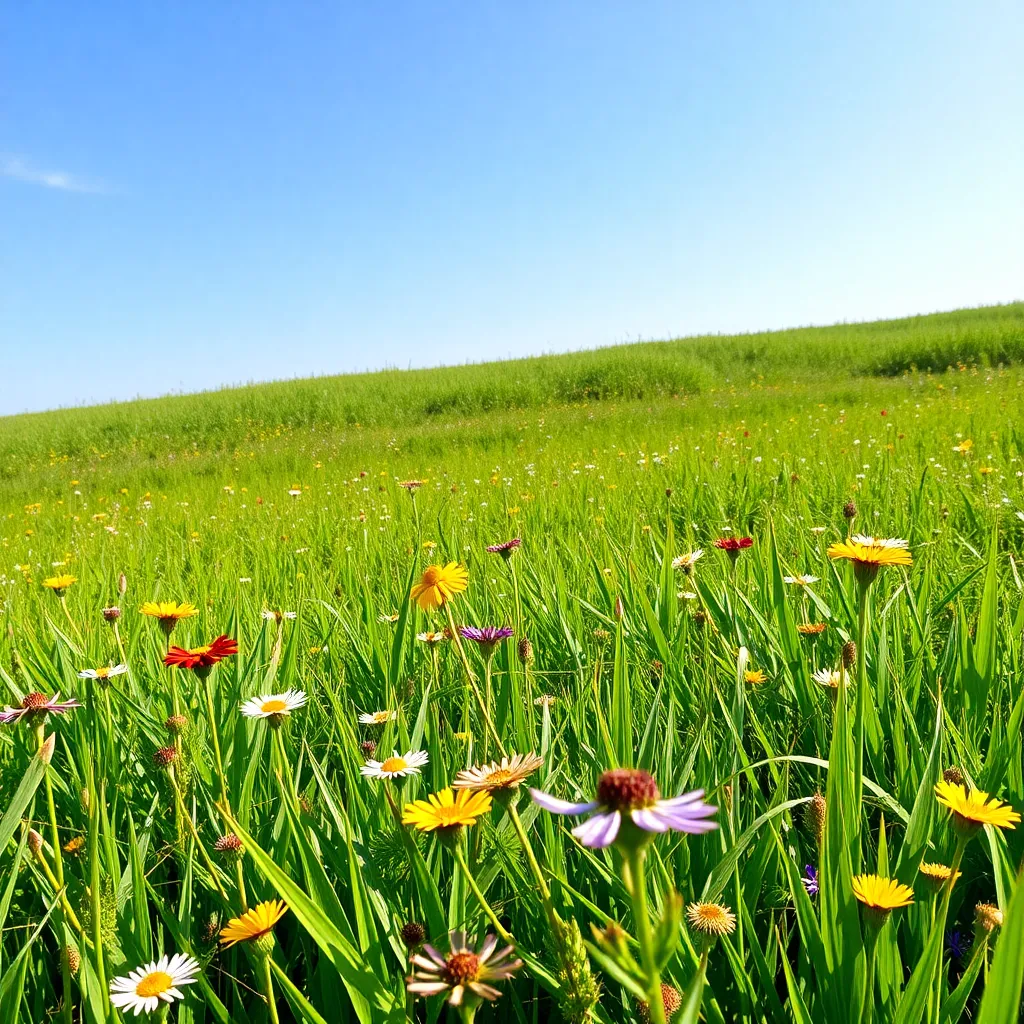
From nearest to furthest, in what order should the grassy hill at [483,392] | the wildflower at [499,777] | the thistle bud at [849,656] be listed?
the wildflower at [499,777]
the thistle bud at [849,656]
the grassy hill at [483,392]

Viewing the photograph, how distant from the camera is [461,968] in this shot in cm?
39

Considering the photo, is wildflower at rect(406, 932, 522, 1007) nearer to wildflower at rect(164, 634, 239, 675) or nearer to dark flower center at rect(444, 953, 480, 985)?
dark flower center at rect(444, 953, 480, 985)

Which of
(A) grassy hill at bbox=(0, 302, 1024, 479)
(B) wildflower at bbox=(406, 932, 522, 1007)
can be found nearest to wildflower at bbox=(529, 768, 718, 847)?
(B) wildflower at bbox=(406, 932, 522, 1007)

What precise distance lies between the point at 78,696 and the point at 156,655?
166mm

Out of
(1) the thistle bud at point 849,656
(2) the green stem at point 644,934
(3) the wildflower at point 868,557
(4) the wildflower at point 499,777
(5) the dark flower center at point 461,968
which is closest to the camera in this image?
(2) the green stem at point 644,934

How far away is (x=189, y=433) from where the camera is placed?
11.6 meters

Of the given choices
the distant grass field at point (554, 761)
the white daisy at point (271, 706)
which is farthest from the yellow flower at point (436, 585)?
the white daisy at point (271, 706)

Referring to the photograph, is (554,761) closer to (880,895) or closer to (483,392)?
(880,895)

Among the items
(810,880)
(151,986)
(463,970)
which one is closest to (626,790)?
(463,970)

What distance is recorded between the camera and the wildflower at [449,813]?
0.51 m

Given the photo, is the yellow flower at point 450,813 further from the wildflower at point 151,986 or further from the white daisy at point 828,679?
the white daisy at point 828,679

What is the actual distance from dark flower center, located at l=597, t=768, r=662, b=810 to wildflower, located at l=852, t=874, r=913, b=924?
335 mm

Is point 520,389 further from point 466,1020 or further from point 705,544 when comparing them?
point 466,1020

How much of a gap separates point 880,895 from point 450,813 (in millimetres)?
327
